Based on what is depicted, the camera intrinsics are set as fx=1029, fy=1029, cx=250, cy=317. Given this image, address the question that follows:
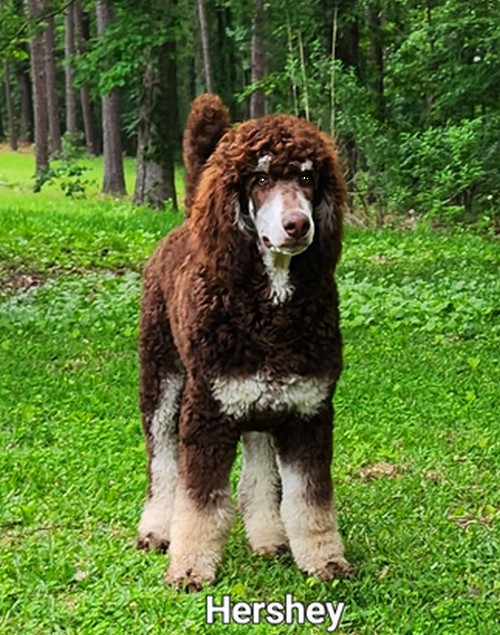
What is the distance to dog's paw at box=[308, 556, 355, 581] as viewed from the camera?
429 cm

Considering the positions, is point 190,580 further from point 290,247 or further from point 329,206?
point 329,206

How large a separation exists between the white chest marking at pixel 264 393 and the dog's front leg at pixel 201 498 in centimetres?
9

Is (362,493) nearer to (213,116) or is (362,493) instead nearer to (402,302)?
(213,116)

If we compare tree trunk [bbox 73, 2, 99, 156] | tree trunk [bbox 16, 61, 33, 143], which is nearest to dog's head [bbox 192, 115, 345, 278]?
tree trunk [bbox 73, 2, 99, 156]

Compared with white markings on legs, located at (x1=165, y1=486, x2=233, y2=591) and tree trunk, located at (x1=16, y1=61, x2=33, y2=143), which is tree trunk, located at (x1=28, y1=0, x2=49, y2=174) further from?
white markings on legs, located at (x1=165, y1=486, x2=233, y2=591)

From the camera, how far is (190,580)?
13.8 ft

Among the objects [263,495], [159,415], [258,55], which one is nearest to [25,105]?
[258,55]

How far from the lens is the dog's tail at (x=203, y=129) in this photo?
4395 mm

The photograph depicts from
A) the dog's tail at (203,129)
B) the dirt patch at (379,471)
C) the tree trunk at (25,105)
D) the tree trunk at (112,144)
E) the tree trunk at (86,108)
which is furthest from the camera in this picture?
the tree trunk at (25,105)

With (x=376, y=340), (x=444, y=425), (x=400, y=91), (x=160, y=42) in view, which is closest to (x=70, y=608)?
(x=444, y=425)

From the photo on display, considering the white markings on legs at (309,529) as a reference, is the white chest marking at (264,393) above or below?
above

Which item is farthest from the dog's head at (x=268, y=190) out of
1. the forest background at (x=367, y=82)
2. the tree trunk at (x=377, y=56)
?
the tree trunk at (x=377, y=56)

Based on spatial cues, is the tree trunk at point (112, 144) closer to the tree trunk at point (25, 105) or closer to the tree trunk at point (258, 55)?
the tree trunk at point (258, 55)

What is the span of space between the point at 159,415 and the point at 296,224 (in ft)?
4.72
